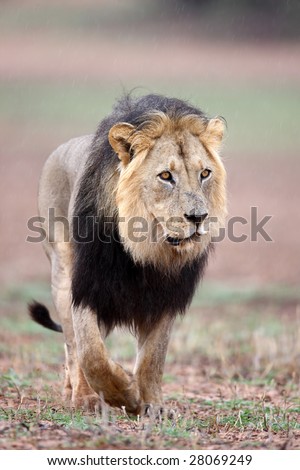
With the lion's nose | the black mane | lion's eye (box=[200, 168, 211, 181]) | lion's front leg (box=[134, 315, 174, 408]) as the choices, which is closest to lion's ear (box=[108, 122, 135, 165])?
the black mane

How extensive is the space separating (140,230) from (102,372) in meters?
0.89

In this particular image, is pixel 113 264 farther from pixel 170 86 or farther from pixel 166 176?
pixel 170 86

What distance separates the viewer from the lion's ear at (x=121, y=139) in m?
6.01

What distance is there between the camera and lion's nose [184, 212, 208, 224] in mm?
5707

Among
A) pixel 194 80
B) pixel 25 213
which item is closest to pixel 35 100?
pixel 194 80

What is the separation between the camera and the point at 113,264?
20.5 feet

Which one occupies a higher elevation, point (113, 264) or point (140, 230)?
point (140, 230)

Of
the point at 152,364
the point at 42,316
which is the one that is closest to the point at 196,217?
the point at 152,364

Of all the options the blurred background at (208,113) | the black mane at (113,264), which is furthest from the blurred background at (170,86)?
the black mane at (113,264)

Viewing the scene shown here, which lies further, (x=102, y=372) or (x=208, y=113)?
(x=208, y=113)

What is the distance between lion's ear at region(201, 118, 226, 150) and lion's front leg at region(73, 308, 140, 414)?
1.25 m

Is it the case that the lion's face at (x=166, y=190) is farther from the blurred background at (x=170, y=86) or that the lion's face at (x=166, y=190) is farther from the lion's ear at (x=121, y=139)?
the blurred background at (x=170, y=86)

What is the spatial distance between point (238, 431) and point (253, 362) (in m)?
3.31

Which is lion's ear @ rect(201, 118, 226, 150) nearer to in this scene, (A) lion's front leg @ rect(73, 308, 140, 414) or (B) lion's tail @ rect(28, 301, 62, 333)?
(A) lion's front leg @ rect(73, 308, 140, 414)
